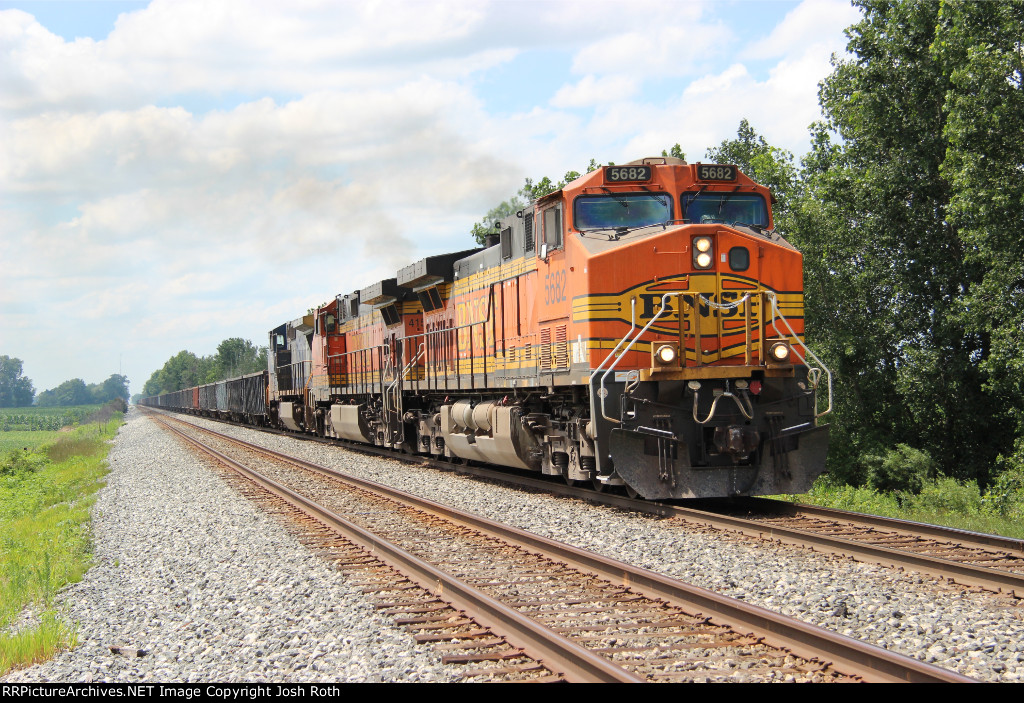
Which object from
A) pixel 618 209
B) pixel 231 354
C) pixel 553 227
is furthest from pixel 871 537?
pixel 231 354

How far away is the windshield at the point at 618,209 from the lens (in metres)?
10.6

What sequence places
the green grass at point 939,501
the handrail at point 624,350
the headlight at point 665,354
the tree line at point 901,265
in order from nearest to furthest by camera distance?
the handrail at point 624,350 < the headlight at point 665,354 < the green grass at point 939,501 < the tree line at point 901,265

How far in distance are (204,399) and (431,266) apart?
177 feet

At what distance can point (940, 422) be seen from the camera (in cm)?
2422

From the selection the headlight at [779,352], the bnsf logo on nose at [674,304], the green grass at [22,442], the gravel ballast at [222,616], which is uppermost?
the bnsf logo on nose at [674,304]

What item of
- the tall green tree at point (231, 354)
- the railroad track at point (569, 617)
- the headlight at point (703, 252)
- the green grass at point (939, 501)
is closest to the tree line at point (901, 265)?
the green grass at point (939, 501)

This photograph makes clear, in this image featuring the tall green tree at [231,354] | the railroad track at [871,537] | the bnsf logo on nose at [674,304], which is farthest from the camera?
the tall green tree at [231,354]

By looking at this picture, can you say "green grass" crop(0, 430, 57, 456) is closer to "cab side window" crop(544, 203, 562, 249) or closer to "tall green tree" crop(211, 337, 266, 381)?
"cab side window" crop(544, 203, 562, 249)

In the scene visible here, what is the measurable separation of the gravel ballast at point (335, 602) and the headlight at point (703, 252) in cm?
301

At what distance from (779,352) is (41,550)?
9.04 m

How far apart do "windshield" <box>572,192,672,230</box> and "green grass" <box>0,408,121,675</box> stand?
6.71 metres

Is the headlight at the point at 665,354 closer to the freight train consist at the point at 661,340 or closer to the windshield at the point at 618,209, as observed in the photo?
the freight train consist at the point at 661,340

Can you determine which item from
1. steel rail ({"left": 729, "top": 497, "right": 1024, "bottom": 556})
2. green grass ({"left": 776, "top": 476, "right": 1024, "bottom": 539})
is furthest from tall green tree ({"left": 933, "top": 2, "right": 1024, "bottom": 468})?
steel rail ({"left": 729, "top": 497, "right": 1024, "bottom": 556})
